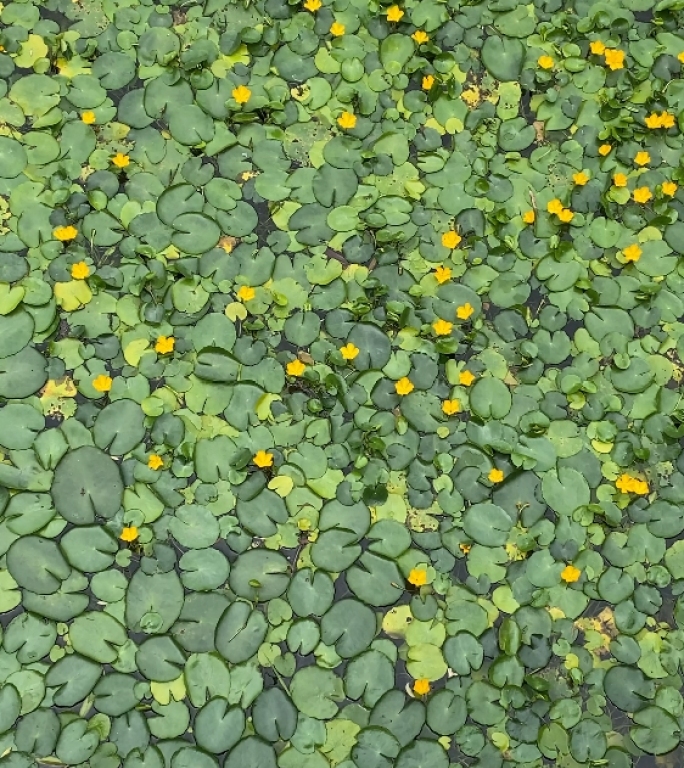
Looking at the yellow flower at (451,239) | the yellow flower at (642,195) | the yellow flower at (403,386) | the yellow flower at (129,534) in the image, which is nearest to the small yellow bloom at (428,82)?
the yellow flower at (451,239)

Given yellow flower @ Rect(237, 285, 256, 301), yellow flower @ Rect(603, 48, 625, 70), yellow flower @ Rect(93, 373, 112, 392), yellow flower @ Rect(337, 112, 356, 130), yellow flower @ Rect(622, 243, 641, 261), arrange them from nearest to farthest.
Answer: yellow flower @ Rect(93, 373, 112, 392) → yellow flower @ Rect(237, 285, 256, 301) → yellow flower @ Rect(622, 243, 641, 261) → yellow flower @ Rect(337, 112, 356, 130) → yellow flower @ Rect(603, 48, 625, 70)

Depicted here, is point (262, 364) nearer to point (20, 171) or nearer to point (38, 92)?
point (20, 171)

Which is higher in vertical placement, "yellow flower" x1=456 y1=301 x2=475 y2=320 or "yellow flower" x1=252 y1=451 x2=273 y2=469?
"yellow flower" x1=456 y1=301 x2=475 y2=320

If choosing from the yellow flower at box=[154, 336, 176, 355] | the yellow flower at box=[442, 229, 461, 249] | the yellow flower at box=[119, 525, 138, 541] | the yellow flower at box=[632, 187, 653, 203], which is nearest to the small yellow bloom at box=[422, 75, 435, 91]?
the yellow flower at box=[442, 229, 461, 249]

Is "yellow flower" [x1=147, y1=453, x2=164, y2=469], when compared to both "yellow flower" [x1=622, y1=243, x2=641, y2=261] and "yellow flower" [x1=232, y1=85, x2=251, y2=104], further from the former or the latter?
"yellow flower" [x1=622, y1=243, x2=641, y2=261]

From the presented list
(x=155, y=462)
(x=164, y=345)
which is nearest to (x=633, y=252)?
(x=164, y=345)

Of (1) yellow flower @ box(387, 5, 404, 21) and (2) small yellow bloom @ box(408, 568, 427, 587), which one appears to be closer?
(2) small yellow bloom @ box(408, 568, 427, 587)

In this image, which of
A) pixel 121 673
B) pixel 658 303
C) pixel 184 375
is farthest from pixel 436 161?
pixel 121 673
